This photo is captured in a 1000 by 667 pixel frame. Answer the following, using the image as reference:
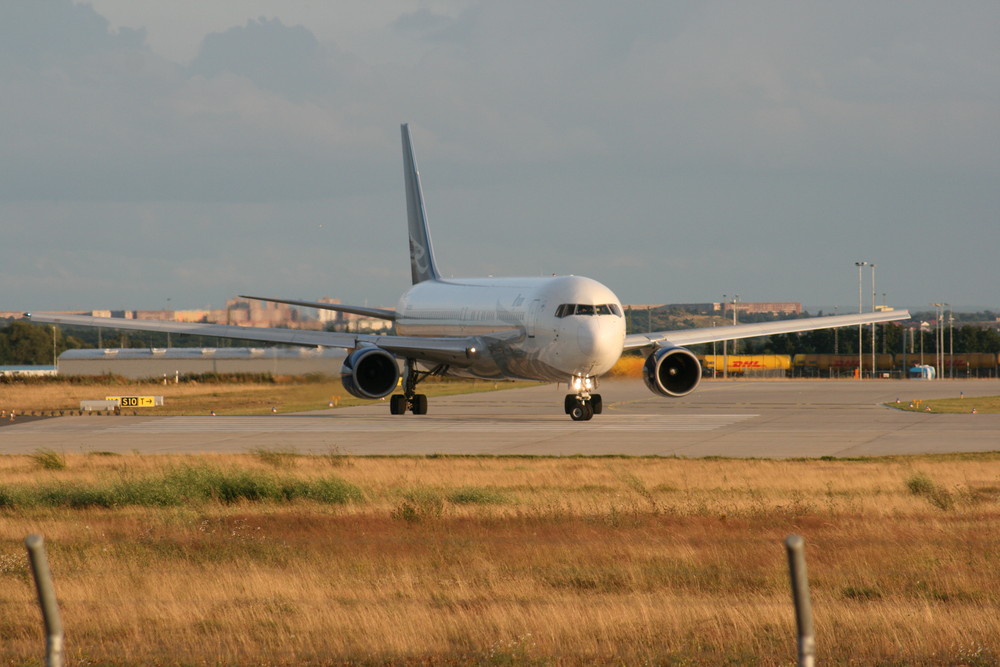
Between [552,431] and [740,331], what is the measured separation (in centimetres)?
1434

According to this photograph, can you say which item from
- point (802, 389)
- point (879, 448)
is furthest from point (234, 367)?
point (879, 448)

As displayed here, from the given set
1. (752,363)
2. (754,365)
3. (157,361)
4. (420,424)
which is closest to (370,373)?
(420,424)

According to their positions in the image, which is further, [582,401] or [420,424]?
[582,401]

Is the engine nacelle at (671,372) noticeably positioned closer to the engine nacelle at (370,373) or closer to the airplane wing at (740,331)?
the airplane wing at (740,331)

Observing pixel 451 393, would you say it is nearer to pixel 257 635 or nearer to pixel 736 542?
pixel 736 542

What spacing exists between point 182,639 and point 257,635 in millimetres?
578

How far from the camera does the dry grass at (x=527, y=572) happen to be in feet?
32.7

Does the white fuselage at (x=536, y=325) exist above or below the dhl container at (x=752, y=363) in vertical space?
above

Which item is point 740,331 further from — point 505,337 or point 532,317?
point 532,317

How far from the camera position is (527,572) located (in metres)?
13.4

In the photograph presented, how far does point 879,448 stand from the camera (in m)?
29.6

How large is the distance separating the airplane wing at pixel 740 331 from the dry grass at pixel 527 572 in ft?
68.1

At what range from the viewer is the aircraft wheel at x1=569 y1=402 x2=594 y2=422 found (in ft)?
132

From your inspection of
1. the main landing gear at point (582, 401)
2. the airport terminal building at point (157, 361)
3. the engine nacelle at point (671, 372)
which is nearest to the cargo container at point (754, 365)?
the airport terminal building at point (157, 361)
